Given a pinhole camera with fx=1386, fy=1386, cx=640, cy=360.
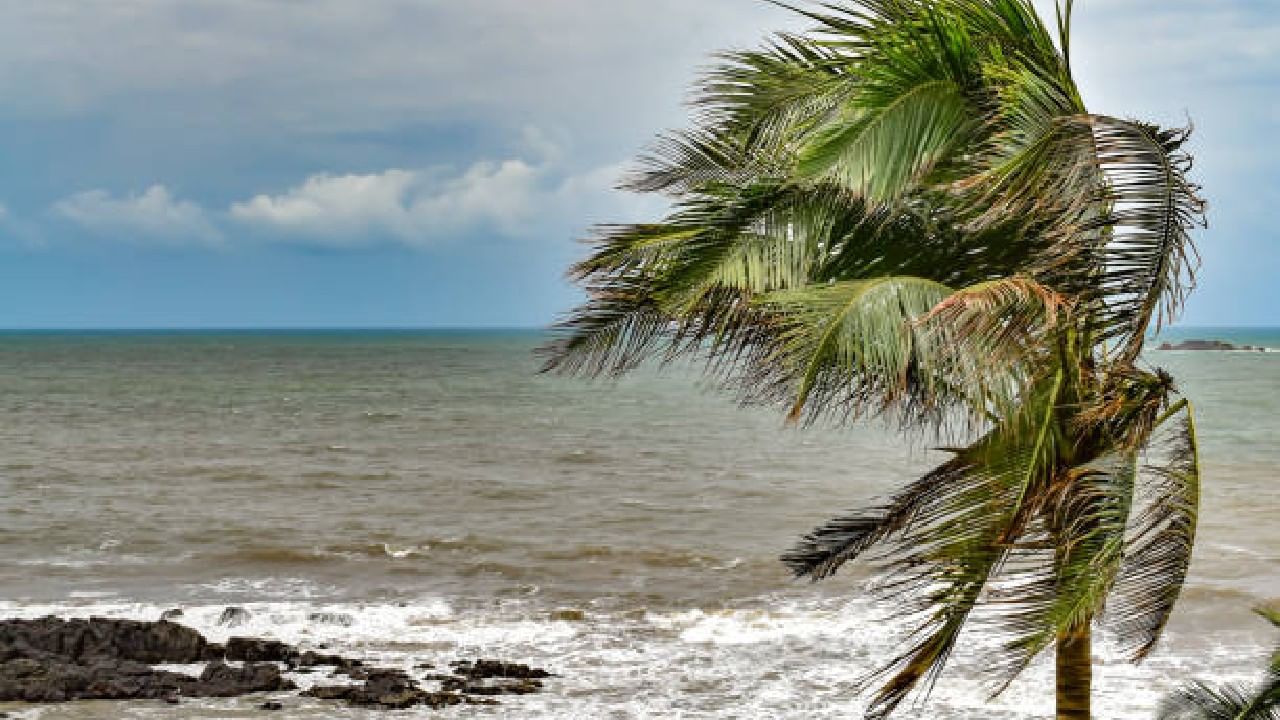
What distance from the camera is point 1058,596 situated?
615 cm

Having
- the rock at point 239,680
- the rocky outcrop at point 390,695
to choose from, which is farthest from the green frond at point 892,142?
the rock at point 239,680

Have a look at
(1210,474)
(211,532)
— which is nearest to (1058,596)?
(211,532)

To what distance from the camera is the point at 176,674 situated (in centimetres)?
1559

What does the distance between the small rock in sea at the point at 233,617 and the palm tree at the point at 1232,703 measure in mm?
15186

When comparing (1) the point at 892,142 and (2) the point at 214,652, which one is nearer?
(1) the point at 892,142

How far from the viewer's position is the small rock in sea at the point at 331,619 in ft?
64.4

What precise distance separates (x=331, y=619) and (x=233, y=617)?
1381mm

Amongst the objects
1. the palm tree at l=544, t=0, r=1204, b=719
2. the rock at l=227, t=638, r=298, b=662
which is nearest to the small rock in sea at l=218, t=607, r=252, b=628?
the rock at l=227, t=638, r=298, b=662

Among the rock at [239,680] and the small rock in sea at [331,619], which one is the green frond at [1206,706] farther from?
the small rock in sea at [331,619]

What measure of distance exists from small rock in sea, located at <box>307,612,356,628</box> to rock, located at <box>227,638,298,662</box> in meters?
2.51

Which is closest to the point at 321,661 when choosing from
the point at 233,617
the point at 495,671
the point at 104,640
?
the point at 495,671

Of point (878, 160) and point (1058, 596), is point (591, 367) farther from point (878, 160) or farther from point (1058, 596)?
point (1058, 596)

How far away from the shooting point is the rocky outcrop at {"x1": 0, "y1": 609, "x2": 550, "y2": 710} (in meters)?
14.9

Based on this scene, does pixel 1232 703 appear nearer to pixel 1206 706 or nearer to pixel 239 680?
pixel 1206 706
